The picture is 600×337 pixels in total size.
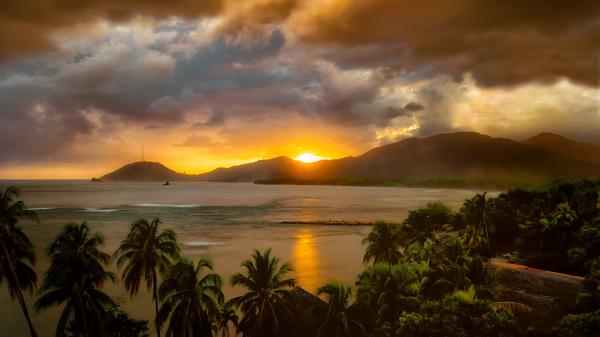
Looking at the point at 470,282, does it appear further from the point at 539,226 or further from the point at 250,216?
the point at 250,216

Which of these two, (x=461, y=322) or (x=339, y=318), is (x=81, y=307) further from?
(x=461, y=322)

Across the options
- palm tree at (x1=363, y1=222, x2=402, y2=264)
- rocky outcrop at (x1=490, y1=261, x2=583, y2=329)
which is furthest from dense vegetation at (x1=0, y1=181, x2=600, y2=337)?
palm tree at (x1=363, y1=222, x2=402, y2=264)

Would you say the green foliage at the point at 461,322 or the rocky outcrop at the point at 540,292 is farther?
the rocky outcrop at the point at 540,292

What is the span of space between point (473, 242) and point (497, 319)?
35489 mm

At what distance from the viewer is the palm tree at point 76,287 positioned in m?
32.1

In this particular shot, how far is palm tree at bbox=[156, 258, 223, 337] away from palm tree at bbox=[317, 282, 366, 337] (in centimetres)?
840

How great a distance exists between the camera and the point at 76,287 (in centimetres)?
3172

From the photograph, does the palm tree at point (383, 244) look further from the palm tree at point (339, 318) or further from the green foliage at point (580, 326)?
the green foliage at point (580, 326)

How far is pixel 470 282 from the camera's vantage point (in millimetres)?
35312

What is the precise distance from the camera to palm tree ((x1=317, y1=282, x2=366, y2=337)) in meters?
33.2

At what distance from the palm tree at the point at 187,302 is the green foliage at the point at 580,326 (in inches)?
931

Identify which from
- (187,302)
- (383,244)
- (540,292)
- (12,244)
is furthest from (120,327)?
(540,292)

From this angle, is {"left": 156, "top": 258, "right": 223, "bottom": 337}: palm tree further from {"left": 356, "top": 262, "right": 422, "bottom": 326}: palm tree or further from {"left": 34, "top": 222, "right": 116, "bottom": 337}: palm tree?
{"left": 356, "top": 262, "right": 422, "bottom": 326}: palm tree

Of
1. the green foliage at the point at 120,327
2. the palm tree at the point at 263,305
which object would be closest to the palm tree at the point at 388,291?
the palm tree at the point at 263,305
